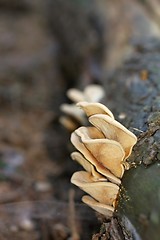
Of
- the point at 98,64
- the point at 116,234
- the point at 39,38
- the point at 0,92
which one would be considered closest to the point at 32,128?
the point at 0,92

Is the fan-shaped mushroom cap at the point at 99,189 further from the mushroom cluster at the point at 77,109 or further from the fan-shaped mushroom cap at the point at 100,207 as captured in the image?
the mushroom cluster at the point at 77,109

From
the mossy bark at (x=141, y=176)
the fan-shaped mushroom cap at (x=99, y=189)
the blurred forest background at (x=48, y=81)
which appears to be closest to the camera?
the mossy bark at (x=141, y=176)

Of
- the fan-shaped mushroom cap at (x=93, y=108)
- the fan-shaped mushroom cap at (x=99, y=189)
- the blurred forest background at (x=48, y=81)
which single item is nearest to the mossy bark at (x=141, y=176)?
the fan-shaped mushroom cap at (x=99, y=189)

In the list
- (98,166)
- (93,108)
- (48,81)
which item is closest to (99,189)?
(98,166)

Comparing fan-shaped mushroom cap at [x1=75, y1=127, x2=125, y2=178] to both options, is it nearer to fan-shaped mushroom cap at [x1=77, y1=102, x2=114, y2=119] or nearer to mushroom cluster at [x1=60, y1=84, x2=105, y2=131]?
fan-shaped mushroom cap at [x1=77, y1=102, x2=114, y2=119]

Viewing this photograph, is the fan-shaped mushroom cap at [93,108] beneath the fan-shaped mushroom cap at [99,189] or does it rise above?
above

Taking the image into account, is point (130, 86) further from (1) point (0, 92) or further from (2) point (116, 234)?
(1) point (0, 92)

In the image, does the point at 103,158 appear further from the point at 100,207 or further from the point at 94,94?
the point at 94,94
